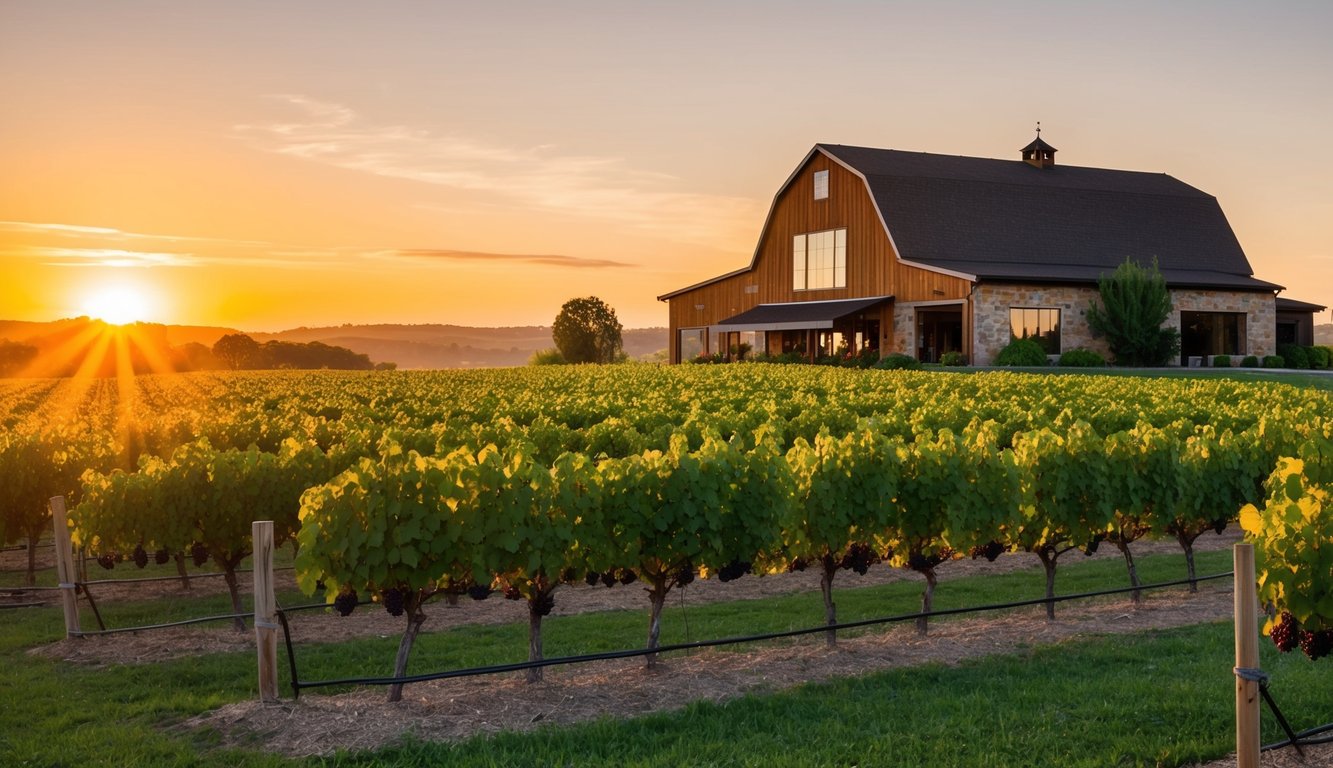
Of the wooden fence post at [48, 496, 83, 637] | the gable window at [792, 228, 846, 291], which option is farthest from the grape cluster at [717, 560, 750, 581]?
the gable window at [792, 228, 846, 291]

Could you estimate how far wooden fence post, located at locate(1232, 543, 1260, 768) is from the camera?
5.98 m

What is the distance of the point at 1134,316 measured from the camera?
1615 inches

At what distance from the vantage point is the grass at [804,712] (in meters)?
6.85

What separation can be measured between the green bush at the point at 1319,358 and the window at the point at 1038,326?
1241 centimetres

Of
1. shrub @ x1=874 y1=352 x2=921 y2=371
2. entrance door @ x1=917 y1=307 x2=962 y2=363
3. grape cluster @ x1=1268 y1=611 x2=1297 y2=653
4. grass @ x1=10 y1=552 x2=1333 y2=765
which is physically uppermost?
entrance door @ x1=917 y1=307 x2=962 y2=363

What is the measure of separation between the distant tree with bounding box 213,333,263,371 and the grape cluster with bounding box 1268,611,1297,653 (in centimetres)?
7478

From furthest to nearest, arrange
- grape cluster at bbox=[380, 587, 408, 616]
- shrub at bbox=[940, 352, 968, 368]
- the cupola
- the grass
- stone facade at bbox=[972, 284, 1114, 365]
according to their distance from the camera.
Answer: the cupola < stone facade at bbox=[972, 284, 1114, 365] < shrub at bbox=[940, 352, 968, 368] < grape cluster at bbox=[380, 587, 408, 616] < the grass

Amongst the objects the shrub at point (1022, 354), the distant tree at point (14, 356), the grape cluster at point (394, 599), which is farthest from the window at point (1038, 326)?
the distant tree at point (14, 356)

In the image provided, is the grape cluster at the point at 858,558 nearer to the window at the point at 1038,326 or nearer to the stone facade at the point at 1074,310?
the stone facade at the point at 1074,310

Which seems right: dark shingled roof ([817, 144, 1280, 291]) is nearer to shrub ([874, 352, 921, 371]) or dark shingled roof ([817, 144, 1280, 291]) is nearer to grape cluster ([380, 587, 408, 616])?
shrub ([874, 352, 921, 371])

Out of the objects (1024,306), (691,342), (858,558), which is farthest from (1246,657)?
(691,342)

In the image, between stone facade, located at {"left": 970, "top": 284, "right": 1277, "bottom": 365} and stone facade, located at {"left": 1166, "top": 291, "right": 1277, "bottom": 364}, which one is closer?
stone facade, located at {"left": 970, "top": 284, "right": 1277, "bottom": 365}

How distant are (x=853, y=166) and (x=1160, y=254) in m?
15.1

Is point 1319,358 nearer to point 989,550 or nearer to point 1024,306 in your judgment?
point 1024,306
